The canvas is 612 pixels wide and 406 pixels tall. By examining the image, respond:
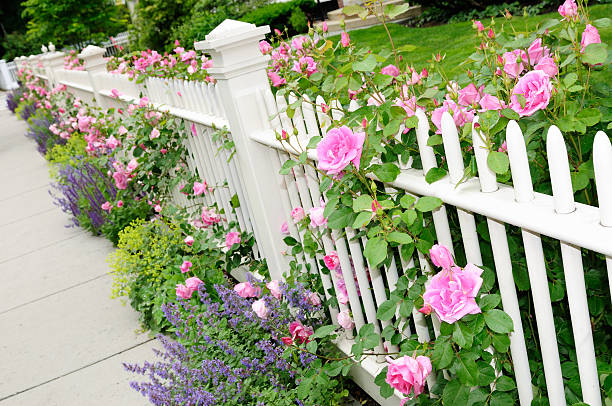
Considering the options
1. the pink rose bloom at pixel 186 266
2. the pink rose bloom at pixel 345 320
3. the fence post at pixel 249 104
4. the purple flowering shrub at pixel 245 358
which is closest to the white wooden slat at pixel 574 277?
the purple flowering shrub at pixel 245 358

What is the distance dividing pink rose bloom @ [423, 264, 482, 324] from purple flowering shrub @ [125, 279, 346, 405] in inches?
36.4

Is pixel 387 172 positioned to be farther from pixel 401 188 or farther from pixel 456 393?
pixel 456 393

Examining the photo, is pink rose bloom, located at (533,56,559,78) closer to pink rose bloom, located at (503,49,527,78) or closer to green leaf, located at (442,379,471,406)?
pink rose bloom, located at (503,49,527,78)

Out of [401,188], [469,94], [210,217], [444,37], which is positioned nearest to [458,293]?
[401,188]

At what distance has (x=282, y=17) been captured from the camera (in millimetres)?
14789

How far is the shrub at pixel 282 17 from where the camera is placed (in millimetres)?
14195

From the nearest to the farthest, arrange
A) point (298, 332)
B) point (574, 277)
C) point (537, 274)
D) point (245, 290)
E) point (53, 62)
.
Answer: point (574, 277) → point (537, 274) → point (298, 332) → point (245, 290) → point (53, 62)

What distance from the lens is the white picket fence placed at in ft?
4.56

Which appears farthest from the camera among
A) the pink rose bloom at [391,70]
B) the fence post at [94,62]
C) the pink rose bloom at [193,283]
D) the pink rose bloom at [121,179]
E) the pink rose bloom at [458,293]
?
the fence post at [94,62]

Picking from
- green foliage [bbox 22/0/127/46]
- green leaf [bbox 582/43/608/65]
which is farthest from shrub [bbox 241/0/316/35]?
green leaf [bbox 582/43/608/65]

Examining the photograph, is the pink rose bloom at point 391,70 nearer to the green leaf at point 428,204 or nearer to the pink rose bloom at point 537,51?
the pink rose bloom at point 537,51

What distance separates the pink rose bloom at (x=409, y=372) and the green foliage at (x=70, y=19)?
2526cm

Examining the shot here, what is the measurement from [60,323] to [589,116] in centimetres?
361

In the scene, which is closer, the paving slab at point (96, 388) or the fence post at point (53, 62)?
the paving slab at point (96, 388)
